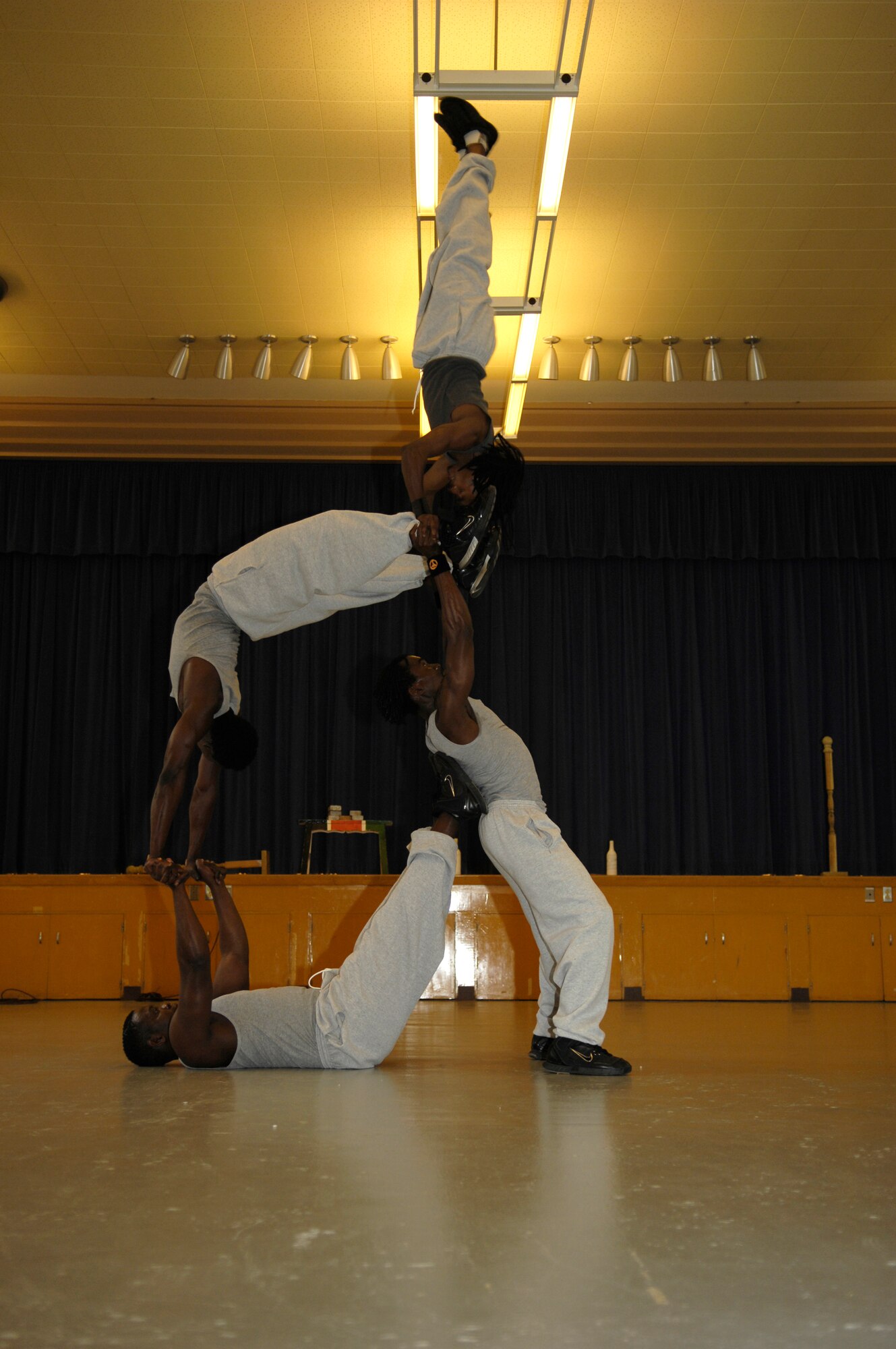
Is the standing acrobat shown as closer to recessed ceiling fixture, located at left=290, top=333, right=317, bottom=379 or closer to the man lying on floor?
the man lying on floor

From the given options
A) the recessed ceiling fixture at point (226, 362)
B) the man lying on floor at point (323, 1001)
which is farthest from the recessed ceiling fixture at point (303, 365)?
the man lying on floor at point (323, 1001)

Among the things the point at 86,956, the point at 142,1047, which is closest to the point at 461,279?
the point at 142,1047

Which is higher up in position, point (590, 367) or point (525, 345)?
point (590, 367)

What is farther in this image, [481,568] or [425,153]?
[425,153]

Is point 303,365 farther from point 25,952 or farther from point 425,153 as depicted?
point 25,952

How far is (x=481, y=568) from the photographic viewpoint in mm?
3713

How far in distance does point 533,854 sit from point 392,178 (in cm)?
422

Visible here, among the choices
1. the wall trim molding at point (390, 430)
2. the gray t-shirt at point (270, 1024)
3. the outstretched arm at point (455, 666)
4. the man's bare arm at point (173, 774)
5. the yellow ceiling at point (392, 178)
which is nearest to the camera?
the gray t-shirt at point (270, 1024)

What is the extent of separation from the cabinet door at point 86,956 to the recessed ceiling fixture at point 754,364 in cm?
549

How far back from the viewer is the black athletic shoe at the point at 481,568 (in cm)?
370

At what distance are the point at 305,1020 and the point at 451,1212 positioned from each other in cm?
169

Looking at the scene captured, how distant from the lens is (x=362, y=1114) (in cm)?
273

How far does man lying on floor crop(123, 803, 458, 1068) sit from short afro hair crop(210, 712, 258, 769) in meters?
0.67

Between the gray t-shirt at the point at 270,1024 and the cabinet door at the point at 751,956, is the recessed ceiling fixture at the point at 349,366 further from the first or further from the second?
the gray t-shirt at the point at 270,1024
